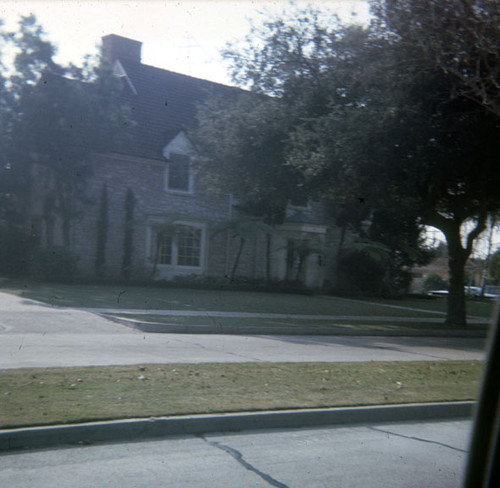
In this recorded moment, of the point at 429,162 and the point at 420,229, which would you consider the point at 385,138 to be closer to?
the point at 429,162

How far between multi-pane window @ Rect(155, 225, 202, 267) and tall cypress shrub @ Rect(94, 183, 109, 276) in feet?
7.35

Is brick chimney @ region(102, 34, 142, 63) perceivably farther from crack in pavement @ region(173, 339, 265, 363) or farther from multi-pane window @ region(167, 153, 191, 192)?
crack in pavement @ region(173, 339, 265, 363)

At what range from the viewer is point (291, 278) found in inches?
1260

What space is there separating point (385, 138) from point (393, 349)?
5513 millimetres

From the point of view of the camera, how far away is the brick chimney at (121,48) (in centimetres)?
2988

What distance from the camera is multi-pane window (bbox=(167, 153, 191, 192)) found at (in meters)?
28.4

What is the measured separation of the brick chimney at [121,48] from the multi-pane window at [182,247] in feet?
28.5

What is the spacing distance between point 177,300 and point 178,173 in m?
9.53

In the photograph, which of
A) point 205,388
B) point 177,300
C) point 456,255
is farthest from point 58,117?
point 205,388

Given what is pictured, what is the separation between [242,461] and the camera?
5.21 m

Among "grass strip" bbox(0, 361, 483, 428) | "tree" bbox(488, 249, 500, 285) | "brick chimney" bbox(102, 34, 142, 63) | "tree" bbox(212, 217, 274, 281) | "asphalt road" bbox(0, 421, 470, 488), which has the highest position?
"brick chimney" bbox(102, 34, 142, 63)

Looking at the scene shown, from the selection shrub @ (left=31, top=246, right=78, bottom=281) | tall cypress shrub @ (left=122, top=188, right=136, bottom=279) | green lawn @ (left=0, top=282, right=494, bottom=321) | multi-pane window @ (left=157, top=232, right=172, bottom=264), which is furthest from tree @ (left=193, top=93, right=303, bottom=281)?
shrub @ (left=31, top=246, right=78, bottom=281)

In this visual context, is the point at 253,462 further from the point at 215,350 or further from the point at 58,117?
the point at 58,117

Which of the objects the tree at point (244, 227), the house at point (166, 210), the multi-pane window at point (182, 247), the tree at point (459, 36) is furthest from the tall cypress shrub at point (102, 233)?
the tree at point (459, 36)
